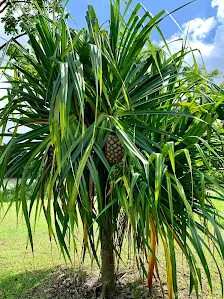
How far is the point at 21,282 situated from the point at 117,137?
169cm

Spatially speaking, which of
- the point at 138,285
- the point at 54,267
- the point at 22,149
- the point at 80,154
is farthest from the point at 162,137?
the point at 54,267

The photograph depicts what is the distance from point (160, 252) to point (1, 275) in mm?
1425

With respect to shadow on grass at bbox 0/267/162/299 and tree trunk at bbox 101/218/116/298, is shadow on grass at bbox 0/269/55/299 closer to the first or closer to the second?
shadow on grass at bbox 0/267/162/299

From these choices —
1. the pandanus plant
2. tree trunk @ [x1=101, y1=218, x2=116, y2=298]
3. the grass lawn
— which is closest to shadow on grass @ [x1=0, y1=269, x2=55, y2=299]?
the grass lawn

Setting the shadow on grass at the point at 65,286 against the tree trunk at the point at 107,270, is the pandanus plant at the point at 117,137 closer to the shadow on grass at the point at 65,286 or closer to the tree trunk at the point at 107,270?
the tree trunk at the point at 107,270

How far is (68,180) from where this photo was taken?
1778mm

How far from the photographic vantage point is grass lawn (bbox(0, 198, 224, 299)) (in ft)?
9.18

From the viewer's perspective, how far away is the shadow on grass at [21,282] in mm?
2744

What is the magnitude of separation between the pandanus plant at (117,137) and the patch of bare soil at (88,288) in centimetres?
47

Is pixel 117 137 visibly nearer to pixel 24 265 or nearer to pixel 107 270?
pixel 107 270

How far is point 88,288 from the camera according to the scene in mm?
2543

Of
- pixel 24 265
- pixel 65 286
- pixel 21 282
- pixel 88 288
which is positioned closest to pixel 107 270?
pixel 88 288

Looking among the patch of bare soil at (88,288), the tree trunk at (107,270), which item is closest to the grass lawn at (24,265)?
the patch of bare soil at (88,288)

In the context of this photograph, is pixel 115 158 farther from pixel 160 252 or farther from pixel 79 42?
pixel 160 252
